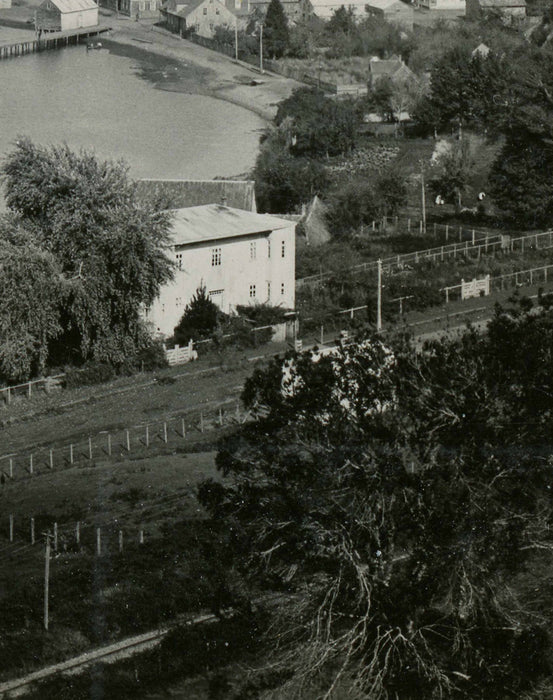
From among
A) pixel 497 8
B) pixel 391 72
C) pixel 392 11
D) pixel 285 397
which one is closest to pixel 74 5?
pixel 392 11

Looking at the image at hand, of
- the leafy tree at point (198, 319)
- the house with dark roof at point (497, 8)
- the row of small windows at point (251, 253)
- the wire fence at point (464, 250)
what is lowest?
the leafy tree at point (198, 319)

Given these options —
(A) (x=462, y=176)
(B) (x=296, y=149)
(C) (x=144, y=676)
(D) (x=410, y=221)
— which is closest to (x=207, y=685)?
(C) (x=144, y=676)

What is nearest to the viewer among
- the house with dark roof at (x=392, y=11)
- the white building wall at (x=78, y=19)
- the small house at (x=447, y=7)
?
the house with dark roof at (x=392, y=11)

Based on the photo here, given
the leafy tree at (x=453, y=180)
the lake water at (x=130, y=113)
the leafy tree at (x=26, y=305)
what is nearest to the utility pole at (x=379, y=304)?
the leafy tree at (x=26, y=305)

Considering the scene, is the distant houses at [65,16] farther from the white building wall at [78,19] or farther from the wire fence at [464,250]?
the wire fence at [464,250]

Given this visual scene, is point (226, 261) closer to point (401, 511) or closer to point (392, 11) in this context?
point (401, 511)

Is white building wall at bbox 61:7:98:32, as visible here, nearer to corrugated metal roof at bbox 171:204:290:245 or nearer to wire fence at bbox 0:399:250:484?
corrugated metal roof at bbox 171:204:290:245
